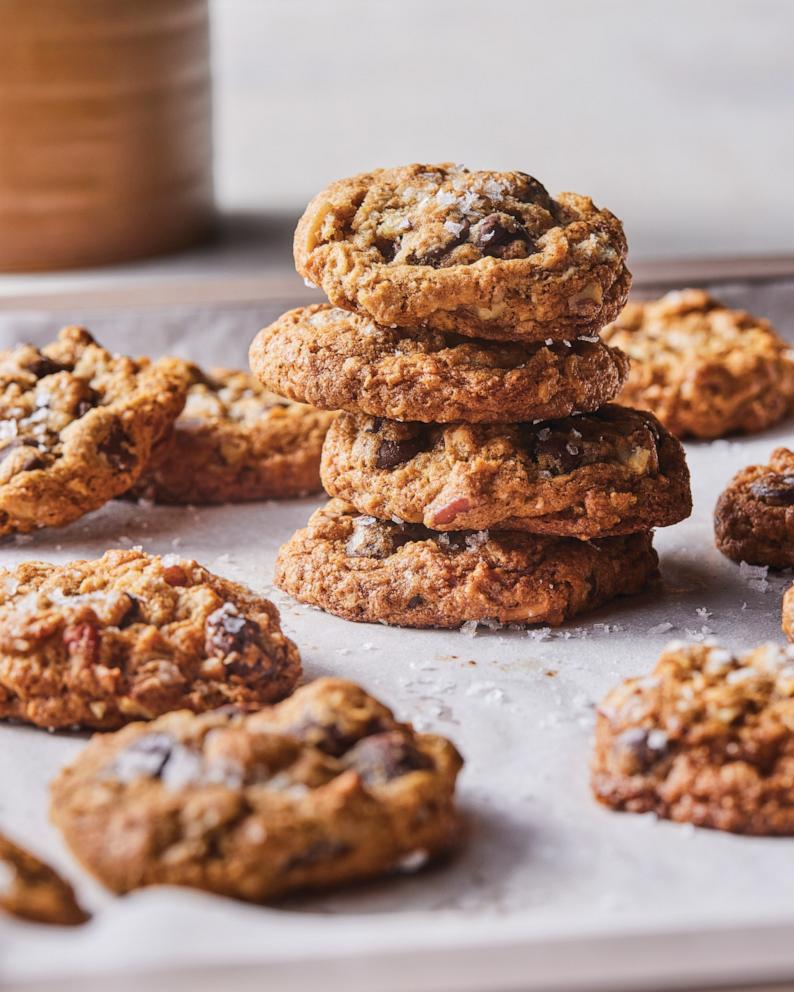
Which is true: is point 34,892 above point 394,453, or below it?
below

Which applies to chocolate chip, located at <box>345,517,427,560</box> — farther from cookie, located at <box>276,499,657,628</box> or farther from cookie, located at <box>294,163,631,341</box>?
cookie, located at <box>294,163,631,341</box>

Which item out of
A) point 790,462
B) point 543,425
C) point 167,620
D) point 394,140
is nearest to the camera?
point 167,620

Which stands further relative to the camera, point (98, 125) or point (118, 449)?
point (98, 125)

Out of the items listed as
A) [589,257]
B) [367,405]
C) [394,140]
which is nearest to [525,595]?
[367,405]

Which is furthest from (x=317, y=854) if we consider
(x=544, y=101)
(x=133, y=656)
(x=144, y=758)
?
(x=544, y=101)

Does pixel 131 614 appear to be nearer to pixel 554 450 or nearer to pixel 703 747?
pixel 554 450

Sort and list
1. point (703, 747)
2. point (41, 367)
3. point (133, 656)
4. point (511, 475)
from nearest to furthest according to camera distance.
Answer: point (703, 747), point (133, 656), point (511, 475), point (41, 367)

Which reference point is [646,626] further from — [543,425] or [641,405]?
[641,405]
